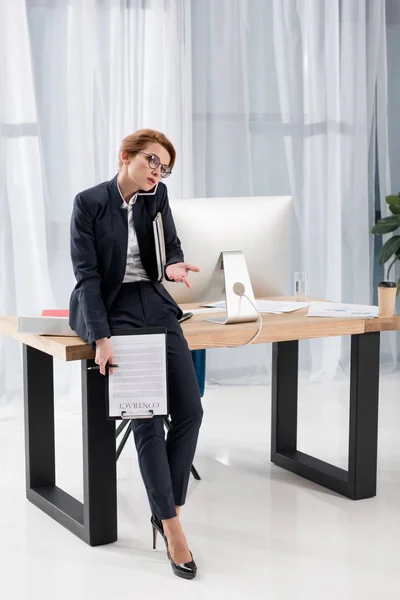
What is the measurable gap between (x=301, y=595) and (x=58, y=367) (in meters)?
2.43

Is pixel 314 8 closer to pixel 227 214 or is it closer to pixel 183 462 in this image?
pixel 227 214

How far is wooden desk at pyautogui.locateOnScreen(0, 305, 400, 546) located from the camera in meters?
2.57

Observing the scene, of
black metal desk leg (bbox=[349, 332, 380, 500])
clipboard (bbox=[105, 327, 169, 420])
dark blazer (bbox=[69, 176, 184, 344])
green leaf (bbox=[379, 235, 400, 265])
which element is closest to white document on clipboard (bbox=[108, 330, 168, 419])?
clipboard (bbox=[105, 327, 169, 420])

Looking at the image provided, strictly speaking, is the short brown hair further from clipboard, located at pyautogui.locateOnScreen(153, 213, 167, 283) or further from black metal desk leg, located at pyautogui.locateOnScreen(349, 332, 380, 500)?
black metal desk leg, located at pyautogui.locateOnScreen(349, 332, 380, 500)

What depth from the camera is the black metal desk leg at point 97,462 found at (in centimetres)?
255

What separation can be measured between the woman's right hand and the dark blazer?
50 mm

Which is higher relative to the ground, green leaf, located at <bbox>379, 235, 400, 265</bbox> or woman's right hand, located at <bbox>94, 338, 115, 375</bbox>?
green leaf, located at <bbox>379, 235, 400, 265</bbox>

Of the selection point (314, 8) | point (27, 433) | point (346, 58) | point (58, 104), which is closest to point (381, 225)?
point (346, 58)

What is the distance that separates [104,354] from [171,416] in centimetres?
29

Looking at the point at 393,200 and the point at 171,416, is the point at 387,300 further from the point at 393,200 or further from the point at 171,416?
the point at 393,200

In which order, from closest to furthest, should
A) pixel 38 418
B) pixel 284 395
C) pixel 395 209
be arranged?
1. pixel 38 418
2. pixel 284 395
3. pixel 395 209

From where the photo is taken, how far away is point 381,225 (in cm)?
484

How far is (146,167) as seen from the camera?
8.13ft

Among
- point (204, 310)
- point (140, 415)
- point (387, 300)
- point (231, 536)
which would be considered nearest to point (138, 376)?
point (140, 415)
